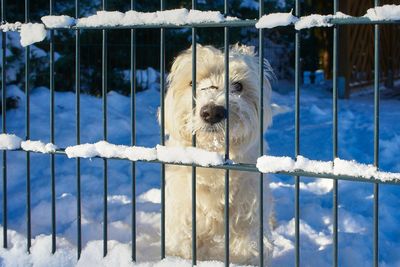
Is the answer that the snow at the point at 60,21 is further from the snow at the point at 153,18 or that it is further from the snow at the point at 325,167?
the snow at the point at 325,167

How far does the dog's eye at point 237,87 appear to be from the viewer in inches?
137

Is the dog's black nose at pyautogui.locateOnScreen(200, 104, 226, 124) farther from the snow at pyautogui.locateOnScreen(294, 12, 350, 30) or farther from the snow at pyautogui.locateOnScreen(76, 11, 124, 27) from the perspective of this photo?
the snow at pyautogui.locateOnScreen(294, 12, 350, 30)

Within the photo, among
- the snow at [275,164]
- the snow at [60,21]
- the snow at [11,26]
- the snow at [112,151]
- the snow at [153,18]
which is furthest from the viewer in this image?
the snow at [11,26]

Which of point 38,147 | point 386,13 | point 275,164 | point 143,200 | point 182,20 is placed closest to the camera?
point 386,13

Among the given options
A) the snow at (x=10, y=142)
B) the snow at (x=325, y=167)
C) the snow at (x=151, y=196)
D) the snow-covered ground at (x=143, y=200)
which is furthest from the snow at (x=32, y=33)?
the snow at (x=151, y=196)

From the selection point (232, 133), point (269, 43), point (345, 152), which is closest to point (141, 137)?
point (345, 152)

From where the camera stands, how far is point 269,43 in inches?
623

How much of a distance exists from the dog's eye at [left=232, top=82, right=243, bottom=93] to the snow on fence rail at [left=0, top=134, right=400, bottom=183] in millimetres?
908

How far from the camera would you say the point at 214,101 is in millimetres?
3162

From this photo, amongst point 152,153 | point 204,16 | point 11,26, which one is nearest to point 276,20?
point 204,16

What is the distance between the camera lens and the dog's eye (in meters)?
3.48

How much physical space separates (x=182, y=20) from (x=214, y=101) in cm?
68

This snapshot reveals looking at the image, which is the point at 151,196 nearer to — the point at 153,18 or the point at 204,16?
the point at 153,18

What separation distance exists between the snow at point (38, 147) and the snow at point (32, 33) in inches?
20.1
